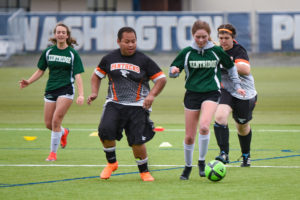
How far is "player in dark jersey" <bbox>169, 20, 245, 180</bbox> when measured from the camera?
8.34 meters

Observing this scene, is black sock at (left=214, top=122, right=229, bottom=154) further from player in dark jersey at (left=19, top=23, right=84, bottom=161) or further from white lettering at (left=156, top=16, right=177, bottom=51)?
white lettering at (left=156, top=16, right=177, bottom=51)

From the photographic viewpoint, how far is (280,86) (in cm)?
2450

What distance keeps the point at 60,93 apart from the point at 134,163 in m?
1.62

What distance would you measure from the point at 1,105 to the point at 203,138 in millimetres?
12428

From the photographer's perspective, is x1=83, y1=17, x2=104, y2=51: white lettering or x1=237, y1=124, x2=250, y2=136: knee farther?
x1=83, y1=17, x2=104, y2=51: white lettering

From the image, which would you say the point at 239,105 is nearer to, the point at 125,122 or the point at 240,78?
the point at 240,78

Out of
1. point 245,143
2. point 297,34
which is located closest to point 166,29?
point 297,34

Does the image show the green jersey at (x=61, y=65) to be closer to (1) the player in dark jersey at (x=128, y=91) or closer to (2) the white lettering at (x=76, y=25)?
(1) the player in dark jersey at (x=128, y=91)

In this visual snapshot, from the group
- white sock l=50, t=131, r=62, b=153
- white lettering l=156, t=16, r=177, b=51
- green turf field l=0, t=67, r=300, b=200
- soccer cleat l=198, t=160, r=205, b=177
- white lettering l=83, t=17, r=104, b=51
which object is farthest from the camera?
white lettering l=83, t=17, r=104, b=51

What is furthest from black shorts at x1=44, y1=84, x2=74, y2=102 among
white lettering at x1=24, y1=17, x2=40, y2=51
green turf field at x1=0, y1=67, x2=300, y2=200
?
white lettering at x1=24, y1=17, x2=40, y2=51

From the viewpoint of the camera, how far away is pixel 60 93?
10.4m

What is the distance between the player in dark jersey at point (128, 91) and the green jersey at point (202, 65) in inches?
15.6

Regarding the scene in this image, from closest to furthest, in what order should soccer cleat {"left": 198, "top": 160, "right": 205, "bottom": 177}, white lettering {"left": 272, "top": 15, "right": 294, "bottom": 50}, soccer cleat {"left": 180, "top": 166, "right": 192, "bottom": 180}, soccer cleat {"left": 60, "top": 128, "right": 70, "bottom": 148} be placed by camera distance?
soccer cleat {"left": 180, "top": 166, "right": 192, "bottom": 180}, soccer cleat {"left": 198, "top": 160, "right": 205, "bottom": 177}, soccer cleat {"left": 60, "top": 128, "right": 70, "bottom": 148}, white lettering {"left": 272, "top": 15, "right": 294, "bottom": 50}

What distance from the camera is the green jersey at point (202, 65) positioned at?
8359 mm
